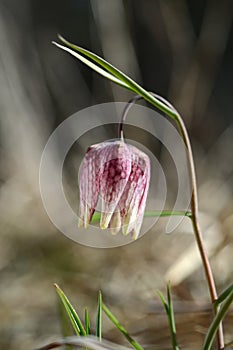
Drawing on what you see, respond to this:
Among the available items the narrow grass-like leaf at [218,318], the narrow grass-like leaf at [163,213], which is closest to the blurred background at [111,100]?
the narrow grass-like leaf at [163,213]

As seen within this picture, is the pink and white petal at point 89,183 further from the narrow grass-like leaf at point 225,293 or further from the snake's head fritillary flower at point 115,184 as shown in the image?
the narrow grass-like leaf at point 225,293

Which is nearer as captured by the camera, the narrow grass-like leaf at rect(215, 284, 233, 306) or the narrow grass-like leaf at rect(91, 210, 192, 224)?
the narrow grass-like leaf at rect(215, 284, 233, 306)

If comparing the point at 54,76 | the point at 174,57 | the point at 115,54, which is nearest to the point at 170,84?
the point at 174,57

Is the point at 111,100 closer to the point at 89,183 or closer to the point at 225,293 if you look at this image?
the point at 89,183

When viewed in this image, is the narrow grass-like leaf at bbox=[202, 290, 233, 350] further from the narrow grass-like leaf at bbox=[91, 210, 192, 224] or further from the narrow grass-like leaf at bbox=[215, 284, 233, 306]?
the narrow grass-like leaf at bbox=[91, 210, 192, 224]

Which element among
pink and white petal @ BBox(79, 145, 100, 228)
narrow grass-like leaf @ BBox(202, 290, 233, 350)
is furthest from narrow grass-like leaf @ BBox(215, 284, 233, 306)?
pink and white petal @ BBox(79, 145, 100, 228)

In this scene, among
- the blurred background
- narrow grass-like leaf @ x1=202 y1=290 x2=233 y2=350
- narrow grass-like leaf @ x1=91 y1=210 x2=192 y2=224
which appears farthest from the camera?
the blurred background
